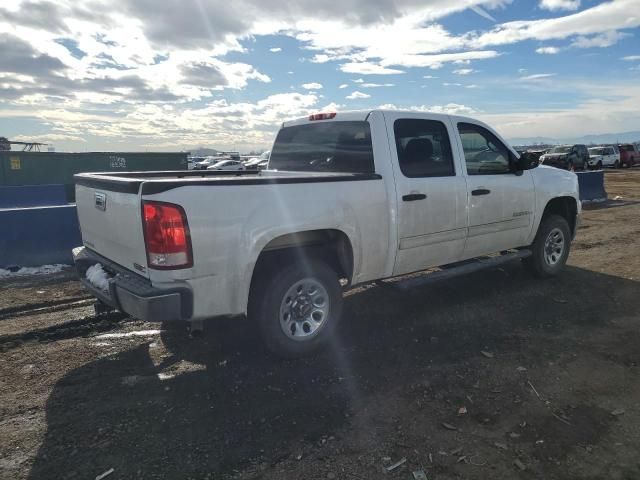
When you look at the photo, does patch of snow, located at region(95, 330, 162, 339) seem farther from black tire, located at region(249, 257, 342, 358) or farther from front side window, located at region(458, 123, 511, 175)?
front side window, located at region(458, 123, 511, 175)

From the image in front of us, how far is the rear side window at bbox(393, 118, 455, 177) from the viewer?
15.1 ft

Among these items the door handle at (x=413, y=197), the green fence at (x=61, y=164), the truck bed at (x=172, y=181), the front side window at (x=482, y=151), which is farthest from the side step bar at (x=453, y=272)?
the green fence at (x=61, y=164)

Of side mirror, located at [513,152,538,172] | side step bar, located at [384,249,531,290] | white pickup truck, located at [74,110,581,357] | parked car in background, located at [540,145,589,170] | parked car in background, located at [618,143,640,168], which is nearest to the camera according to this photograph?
white pickup truck, located at [74,110,581,357]

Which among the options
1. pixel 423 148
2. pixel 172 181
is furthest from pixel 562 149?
pixel 172 181

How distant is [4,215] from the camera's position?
22.9 feet

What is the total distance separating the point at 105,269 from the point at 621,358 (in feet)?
14.5

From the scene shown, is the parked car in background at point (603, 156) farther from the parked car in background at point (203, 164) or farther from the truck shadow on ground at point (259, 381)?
the truck shadow on ground at point (259, 381)

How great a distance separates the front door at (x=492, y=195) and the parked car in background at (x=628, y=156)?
122 ft

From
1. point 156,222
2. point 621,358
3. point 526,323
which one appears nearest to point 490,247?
point 526,323

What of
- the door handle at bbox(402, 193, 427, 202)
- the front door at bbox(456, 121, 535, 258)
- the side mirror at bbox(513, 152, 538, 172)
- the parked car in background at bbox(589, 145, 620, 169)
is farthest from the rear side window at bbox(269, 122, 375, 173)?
the parked car in background at bbox(589, 145, 620, 169)

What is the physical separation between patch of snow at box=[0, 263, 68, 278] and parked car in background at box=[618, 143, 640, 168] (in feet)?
132

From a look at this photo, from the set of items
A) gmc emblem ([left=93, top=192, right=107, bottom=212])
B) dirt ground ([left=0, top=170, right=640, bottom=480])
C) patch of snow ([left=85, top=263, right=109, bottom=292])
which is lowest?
dirt ground ([left=0, top=170, right=640, bottom=480])

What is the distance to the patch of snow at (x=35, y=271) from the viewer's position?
681 cm

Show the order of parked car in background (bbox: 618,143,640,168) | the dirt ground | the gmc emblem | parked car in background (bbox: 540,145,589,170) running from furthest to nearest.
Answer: parked car in background (bbox: 618,143,640,168), parked car in background (bbox: 540,145,589,170), the gmc emblem, the dirt ground
